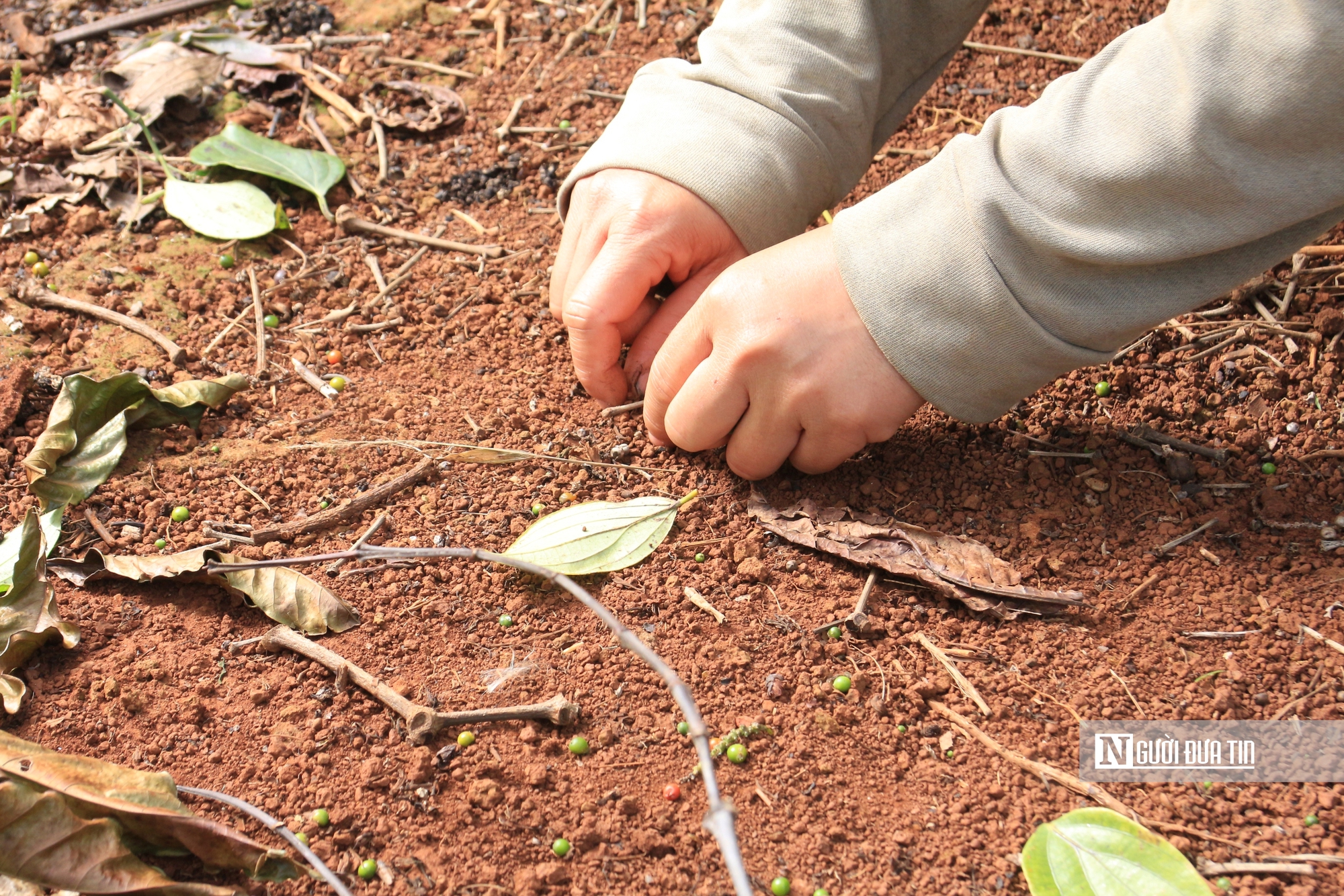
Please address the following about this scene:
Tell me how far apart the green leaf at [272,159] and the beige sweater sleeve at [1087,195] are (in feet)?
2.52

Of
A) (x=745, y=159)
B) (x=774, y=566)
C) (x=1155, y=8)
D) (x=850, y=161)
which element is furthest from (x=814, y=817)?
(x=1155, y=8)

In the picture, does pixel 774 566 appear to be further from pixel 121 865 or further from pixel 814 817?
pixel 121 865

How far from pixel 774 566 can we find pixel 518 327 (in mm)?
668

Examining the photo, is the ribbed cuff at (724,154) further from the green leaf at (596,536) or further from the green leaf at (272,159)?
the green leaf at (272,159)

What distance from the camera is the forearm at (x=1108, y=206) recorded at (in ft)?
3.21

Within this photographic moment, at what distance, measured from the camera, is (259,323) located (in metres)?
1.69

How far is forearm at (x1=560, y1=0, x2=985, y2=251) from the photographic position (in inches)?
56.5

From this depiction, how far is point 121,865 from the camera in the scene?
97 cm

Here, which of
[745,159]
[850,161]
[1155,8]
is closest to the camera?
[745,159]

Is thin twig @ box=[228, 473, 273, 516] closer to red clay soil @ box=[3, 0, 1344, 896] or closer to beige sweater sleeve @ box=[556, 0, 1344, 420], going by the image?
red clay soil @ box=[3, 0, 1344, 896]

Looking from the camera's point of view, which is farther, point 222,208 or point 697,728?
point 222,208

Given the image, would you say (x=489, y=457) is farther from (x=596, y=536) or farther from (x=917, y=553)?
(x=917, y=553)

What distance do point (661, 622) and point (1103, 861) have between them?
0.56 meters

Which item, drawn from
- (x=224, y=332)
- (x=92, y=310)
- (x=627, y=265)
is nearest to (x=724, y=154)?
(x=627, y=265)
